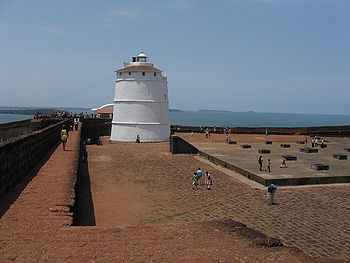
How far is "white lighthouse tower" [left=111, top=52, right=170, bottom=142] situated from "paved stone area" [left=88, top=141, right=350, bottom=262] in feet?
44.9

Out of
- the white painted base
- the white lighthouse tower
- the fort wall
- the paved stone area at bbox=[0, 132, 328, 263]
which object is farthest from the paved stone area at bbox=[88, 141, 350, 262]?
the white lighthouse tower

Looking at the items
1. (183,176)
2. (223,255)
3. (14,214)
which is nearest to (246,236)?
(223,255)

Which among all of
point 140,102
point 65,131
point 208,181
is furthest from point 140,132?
point 208,181

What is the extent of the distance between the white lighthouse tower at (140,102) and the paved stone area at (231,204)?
13673mm

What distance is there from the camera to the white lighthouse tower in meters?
30.7

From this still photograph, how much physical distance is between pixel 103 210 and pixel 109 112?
35.3 metres

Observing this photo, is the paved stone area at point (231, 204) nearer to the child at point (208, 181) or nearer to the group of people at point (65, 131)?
the child at point (208, 181)

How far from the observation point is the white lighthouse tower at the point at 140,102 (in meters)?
30.7

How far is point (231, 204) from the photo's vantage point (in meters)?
11.2

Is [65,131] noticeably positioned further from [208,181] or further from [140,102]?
[140,102]

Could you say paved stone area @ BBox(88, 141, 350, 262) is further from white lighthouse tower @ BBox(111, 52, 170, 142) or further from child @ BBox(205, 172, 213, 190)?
white lighthouse tower @ BBox(111, 52, 170, 142)

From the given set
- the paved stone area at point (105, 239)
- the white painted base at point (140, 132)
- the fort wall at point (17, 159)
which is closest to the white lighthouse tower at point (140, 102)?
the white painted base at point (140, 132)

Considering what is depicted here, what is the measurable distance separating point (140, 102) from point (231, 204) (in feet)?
69.1

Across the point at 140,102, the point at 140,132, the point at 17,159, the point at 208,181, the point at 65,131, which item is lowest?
the point at 208,181
